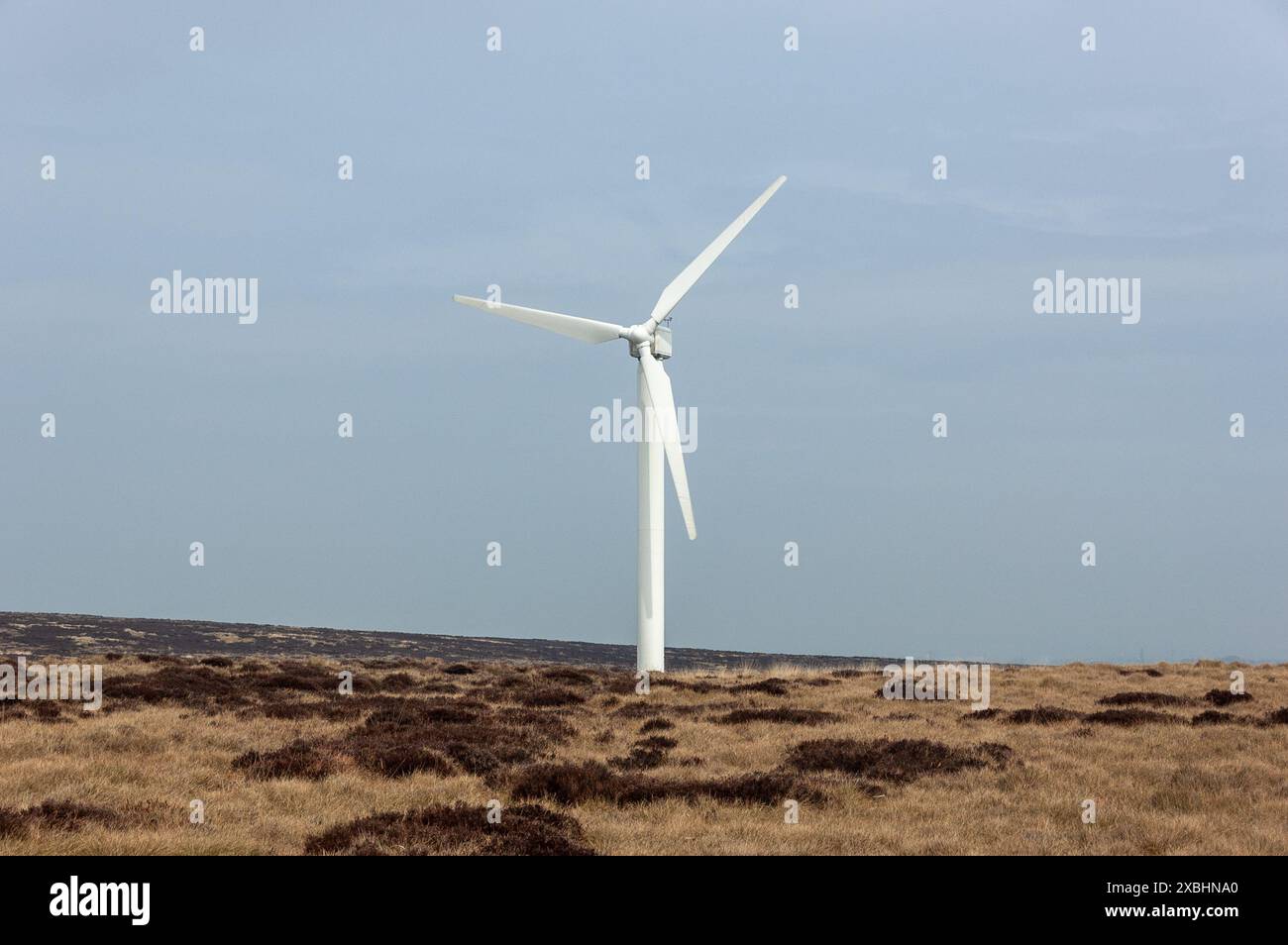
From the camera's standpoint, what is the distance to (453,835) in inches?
524

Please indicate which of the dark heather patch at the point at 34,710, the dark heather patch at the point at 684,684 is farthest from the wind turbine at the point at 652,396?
the dark heather patch at the point at 34,710

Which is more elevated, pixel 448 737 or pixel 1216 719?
pixel 448 737

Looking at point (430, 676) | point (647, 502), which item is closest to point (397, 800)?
point (430, 676)

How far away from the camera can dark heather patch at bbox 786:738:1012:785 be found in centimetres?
1920

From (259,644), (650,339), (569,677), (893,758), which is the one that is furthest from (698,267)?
(259,644)

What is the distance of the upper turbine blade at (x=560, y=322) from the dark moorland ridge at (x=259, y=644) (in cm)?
1900

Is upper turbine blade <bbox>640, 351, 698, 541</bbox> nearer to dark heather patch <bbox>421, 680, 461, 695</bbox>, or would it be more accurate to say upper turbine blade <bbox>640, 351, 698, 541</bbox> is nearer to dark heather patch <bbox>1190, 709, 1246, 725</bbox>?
dark heather patch <bbox>421, 680, 461, 695</bbox>

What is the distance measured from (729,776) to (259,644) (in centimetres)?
4669

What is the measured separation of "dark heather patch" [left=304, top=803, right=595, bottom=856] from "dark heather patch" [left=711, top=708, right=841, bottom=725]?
40.3 ft

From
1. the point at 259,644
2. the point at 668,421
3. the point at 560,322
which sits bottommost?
the point at 259,644

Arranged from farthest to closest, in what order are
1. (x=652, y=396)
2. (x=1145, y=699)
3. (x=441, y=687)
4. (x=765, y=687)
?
(x=652, y=396) < (x=765, y=687) < (x=441, y=687) < (x=1145, y=699)

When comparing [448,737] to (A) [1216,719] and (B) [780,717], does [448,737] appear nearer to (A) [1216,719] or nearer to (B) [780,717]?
(B) [780,717]

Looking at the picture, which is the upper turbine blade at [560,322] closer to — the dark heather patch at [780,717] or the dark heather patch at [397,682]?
the dark heather patch at [397,682]
